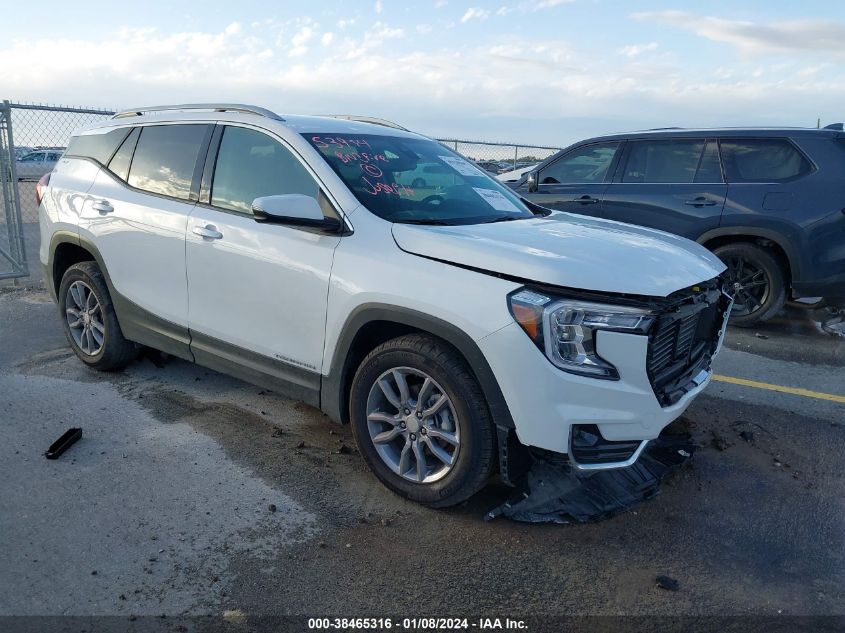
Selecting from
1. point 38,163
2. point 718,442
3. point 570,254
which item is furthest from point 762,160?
point 38,163

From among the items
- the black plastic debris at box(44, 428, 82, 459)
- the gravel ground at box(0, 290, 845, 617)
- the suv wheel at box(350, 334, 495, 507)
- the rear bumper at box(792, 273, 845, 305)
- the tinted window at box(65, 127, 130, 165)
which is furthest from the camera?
the rear bumper at box(792, 273, 845, 305)

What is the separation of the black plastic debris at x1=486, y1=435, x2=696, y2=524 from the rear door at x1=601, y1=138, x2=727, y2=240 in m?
4.37

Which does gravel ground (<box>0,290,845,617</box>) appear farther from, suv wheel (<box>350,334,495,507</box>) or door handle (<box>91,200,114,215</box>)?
door handle (<box>91,200,114,215</box>)

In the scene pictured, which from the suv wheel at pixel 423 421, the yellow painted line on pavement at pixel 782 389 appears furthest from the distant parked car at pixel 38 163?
the yellow painted line on pavement at pixel 782 389

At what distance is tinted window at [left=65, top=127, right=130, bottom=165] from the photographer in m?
5.00

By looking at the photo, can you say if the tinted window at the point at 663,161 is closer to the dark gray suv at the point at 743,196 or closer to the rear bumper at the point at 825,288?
the dark gray suv at the point at 743,196

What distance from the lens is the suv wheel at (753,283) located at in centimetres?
695

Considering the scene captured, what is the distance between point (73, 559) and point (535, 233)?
2.60m

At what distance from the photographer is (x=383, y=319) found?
133 inches

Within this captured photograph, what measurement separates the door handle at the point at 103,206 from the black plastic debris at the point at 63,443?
1541 mm

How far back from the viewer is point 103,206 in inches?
189

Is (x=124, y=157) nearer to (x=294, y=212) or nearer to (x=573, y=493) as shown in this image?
(x=294, y=212)

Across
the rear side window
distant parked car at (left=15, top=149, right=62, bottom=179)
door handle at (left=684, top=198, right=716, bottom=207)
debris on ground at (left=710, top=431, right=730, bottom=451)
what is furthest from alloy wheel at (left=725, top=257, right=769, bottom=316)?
distant parked car at (left=15, top=149, right=62, bottom=179)

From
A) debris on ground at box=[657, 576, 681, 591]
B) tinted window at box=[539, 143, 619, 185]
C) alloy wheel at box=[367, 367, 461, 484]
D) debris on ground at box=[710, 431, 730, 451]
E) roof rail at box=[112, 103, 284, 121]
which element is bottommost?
debris on ground at box=[657, 576, 681, 591]
